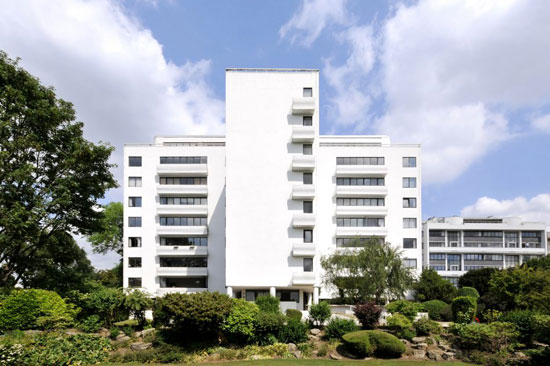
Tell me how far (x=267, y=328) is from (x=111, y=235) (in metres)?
37.3

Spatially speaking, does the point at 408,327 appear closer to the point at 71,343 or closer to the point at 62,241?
the point at 71,343

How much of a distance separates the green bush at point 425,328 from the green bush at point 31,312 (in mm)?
22877

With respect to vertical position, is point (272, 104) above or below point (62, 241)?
above

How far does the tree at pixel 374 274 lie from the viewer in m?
30.9

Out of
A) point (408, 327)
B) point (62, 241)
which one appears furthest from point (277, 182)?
point (62, 241)

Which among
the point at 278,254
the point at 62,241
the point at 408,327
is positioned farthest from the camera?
the point at 278,254

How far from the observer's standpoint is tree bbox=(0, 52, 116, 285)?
24.1 meters

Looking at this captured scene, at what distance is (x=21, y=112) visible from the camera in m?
25.0

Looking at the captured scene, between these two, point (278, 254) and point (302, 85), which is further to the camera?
point (302, 85)

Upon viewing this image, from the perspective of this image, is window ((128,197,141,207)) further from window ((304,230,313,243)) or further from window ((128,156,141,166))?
window ((304,230,313,243))

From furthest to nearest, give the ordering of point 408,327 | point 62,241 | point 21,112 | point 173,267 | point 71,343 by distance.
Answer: point 173,267
point 62,241
point 21,112
point 408,327
point 71,343

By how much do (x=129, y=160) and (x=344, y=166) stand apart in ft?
91.7

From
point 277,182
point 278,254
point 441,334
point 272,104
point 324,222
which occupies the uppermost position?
point 272,104

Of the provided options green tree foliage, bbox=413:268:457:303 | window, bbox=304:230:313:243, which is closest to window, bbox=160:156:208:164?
window, bbox=304:230:313:243
